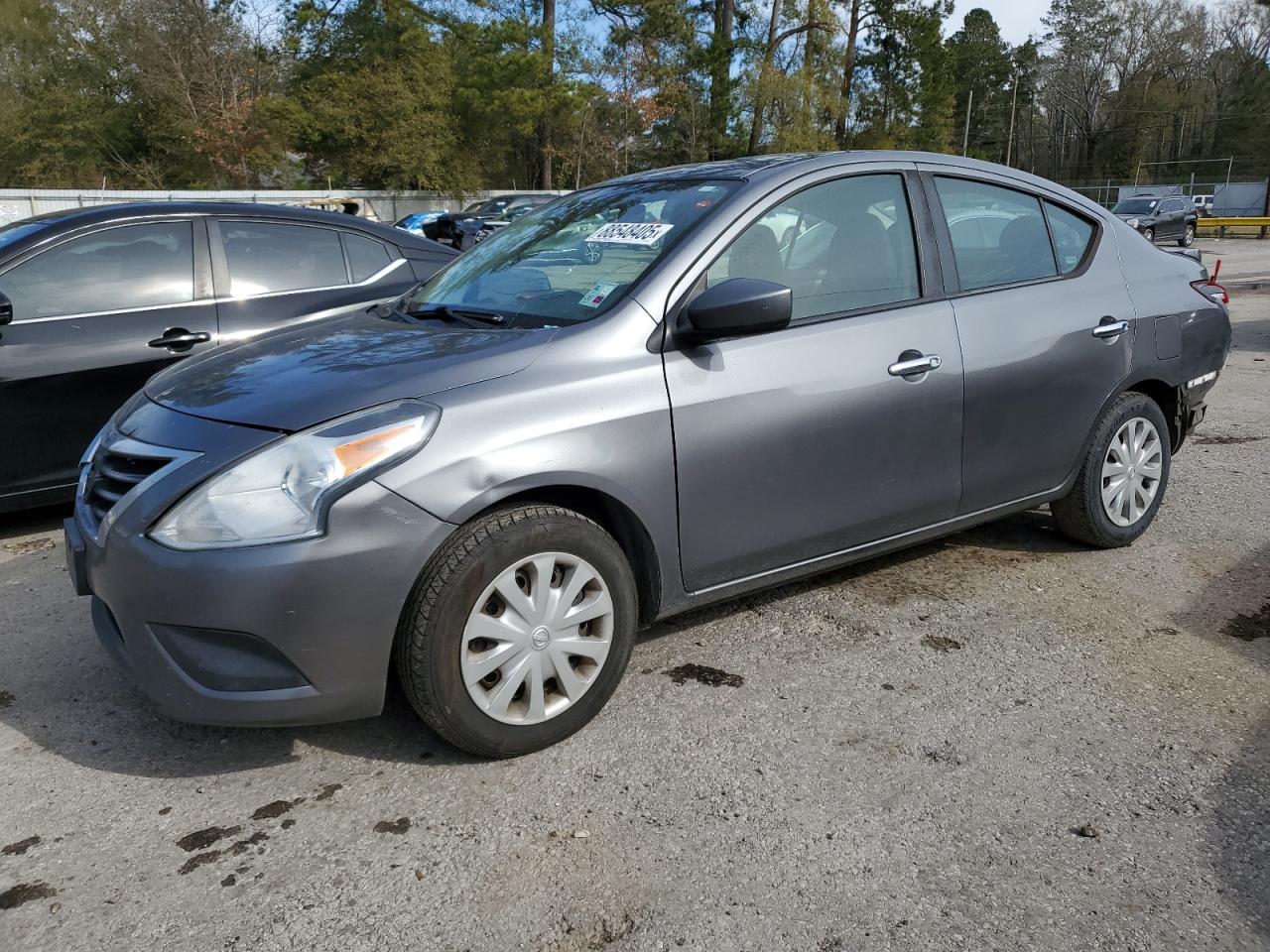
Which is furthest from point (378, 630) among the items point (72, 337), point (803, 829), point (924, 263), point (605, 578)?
point (72, 337)

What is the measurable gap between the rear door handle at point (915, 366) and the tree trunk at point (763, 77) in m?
42.1

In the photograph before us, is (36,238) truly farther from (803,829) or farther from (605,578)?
(803,829)

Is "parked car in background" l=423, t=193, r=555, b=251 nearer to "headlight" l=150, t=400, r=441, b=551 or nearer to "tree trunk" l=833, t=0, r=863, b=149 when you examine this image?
"headlight" l=150, t=400, r=441, b=551

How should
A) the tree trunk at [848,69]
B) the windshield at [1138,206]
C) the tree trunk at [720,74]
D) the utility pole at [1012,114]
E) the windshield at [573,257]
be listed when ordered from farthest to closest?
1. the utility pole at [1012,114]
2. the tree trunk at [848,69]
3. the tree trunk at [720,74]
4. the windshield at [1138,206]
5. the windshield at [573,257]

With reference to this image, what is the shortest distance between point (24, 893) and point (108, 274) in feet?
11.3

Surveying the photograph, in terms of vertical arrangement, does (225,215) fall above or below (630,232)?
above

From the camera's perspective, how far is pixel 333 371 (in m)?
2.89

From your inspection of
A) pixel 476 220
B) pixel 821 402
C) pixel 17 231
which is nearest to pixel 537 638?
pixel 821 402

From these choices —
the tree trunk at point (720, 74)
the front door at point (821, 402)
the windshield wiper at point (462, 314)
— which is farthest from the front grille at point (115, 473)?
the tree trunk at point (720, 74)

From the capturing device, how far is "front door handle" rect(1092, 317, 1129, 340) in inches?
161

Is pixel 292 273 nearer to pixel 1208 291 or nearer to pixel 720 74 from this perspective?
pixel 1208 291

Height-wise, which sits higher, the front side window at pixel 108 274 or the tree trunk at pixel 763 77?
the tree trunk at pixel 763 77

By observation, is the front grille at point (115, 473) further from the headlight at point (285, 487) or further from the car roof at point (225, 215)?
the car roof at point (225, 215)

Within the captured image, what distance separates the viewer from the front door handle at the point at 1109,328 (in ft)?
13.4
